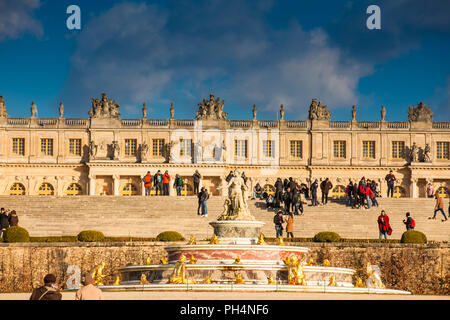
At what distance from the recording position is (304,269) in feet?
62.2

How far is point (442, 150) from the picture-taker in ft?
183

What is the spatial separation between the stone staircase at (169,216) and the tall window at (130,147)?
17.8 m

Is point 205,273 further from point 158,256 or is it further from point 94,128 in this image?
point 94,128

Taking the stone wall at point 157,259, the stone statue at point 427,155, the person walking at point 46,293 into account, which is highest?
the stone statue at point 427,155

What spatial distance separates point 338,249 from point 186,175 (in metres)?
29.2

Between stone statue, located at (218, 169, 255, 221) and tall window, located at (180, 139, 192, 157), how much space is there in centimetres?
3336

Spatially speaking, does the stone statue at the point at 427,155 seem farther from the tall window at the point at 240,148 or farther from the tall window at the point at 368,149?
the tall window at the point at 240,148

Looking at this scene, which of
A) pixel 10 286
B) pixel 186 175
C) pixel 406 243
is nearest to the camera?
pixel 10 286

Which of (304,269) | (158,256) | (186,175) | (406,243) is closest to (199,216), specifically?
(158,256)

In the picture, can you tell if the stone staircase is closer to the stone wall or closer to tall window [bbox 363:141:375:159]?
the stone wall

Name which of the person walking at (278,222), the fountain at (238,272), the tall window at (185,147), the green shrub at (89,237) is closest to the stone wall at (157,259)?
the green shrub at (89,237)

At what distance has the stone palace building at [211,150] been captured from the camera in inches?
2148

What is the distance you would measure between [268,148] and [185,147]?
19.3ft
